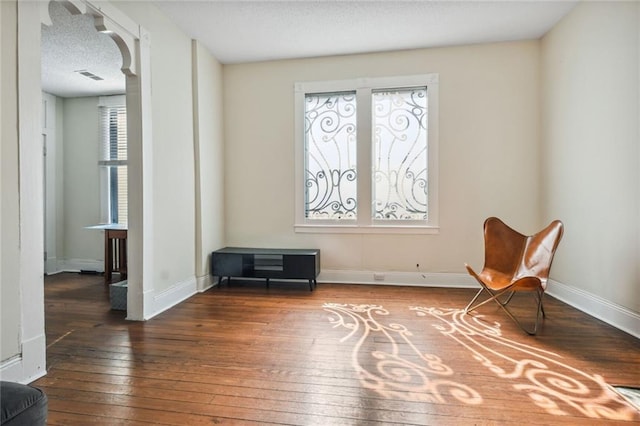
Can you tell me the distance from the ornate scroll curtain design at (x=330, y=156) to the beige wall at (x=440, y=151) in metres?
0.26

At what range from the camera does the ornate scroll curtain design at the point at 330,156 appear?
4.32m

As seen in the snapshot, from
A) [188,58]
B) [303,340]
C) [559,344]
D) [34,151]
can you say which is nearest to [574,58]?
[559,344]

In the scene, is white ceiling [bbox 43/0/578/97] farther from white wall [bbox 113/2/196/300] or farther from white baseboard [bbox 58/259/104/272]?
white baseboard [bbox 58/259/104/272]

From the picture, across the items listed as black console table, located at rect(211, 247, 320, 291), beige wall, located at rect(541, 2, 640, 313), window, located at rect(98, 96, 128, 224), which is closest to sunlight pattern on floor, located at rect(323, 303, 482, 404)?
black console table, located at rect(211, 247, 320, 291)

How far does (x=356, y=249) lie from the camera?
432 centimetres

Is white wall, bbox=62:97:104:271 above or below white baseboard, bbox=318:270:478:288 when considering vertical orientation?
above

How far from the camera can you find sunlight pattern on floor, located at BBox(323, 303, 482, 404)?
1.81 metres

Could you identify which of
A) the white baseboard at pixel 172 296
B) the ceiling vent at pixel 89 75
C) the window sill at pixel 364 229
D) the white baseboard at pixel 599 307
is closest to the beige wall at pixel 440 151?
the window sill at pixel 364 229

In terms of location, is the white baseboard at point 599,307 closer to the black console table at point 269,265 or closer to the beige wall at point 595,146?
the beige wall at point 595,146

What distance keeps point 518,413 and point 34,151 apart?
3084mm

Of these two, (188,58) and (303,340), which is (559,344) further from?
(188,58)

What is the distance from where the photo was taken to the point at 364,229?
4289mm

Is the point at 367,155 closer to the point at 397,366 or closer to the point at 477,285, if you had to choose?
the point at 477,285

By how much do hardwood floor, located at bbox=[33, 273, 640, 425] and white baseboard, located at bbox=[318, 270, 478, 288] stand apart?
0.74m
